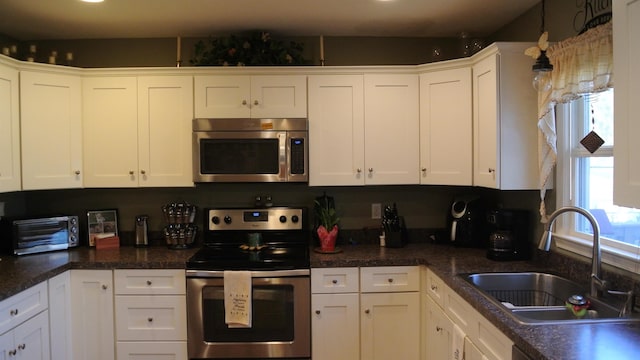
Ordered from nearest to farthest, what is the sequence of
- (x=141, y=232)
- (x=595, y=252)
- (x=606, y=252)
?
1. (x=595, y=252)
2. (x=606, y=252)
3. (x=141, y=232)

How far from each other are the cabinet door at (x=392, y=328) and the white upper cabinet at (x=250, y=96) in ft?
4.42

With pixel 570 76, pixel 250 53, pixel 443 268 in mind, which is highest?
pixel 250 53

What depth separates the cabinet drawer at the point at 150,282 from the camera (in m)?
2.70

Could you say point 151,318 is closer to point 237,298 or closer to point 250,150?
point 237,298

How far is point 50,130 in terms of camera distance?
2.87 metres

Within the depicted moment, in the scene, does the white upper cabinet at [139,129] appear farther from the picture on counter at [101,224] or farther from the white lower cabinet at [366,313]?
the white lower cabinet at [366,313]

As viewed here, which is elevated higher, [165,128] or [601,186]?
[165,128]

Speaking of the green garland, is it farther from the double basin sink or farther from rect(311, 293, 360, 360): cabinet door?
the double basin sink

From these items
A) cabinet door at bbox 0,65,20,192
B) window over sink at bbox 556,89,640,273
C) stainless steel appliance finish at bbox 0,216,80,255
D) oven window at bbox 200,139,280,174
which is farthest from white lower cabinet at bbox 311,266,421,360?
cabinet door at bbox 0,65,20,192

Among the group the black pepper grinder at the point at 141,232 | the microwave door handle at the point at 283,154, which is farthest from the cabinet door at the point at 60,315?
the microwave door handle at the point at 283,154

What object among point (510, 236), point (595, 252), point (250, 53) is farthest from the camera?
point (250, 53)

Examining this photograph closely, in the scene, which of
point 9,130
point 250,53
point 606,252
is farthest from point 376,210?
point 9,130

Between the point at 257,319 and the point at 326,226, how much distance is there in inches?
29.8

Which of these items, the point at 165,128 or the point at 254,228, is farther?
the point at 254,228
